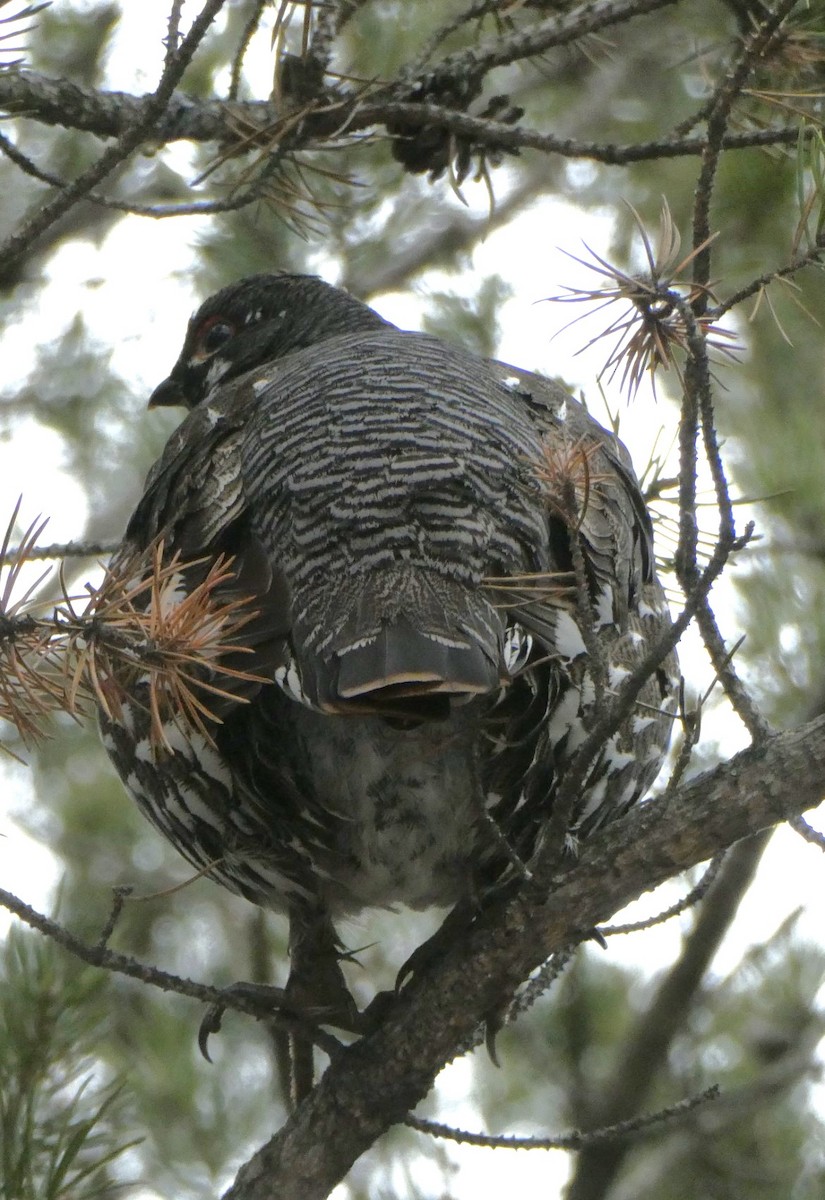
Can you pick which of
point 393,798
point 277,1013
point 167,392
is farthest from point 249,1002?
point 167,392

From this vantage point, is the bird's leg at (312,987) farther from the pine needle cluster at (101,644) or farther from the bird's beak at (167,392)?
Result: the bird's beak at (167,392)

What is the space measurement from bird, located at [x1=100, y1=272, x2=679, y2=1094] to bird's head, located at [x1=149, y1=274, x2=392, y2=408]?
48.4 inches

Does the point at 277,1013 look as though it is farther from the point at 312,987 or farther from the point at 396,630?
the point at 396,630

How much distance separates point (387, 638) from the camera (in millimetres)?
2520

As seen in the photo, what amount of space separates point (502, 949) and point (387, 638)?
62 centimetres

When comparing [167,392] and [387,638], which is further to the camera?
[167,392]

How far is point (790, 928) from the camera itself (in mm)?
4910

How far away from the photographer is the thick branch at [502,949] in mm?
2453

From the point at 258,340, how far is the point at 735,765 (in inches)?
116

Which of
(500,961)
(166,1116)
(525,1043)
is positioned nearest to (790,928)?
(525,1043)

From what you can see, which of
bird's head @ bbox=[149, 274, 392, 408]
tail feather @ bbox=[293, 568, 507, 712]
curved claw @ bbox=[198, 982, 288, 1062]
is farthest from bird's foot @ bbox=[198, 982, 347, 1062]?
bird's head @ bbox=[149, 274, 392, 408]

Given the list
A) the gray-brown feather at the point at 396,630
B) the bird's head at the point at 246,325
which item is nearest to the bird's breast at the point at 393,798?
the gray-brown feather at the point at 396,630

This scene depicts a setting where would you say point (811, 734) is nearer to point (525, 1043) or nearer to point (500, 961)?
point (500, 961)

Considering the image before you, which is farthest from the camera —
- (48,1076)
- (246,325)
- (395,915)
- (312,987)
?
(395,915)
